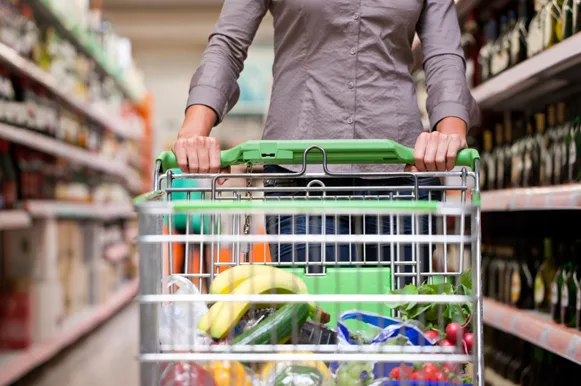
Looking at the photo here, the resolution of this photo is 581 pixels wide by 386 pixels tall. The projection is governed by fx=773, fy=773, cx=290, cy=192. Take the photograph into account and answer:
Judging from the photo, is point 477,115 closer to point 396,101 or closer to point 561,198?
point 396,101

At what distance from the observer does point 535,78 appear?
259cm

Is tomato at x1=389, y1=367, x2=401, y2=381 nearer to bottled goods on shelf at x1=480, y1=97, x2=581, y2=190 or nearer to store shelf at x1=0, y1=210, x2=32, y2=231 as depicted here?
bottled goods on shelf at x1=480, y1=97, x2=581, y2=190

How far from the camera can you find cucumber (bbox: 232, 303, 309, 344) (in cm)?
105

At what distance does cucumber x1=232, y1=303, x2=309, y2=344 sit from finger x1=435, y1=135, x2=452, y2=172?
0.36 metres

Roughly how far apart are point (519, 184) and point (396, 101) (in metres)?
1.60

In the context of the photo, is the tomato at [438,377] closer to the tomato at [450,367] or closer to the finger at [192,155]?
the tomato at [450,367]

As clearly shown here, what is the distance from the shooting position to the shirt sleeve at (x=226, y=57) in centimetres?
160

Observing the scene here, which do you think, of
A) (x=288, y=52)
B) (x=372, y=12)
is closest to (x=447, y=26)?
(x=372, y=12)

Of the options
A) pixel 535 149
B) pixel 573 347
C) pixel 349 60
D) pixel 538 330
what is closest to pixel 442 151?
pixel 349 60

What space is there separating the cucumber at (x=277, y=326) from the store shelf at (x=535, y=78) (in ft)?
4.43

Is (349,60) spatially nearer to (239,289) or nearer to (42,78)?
(239,289)

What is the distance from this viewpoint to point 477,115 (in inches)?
68.1

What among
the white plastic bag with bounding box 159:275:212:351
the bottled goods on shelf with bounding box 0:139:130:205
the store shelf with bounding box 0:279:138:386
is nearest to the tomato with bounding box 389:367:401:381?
the white plastic bag with bounding box 159:275:212:351

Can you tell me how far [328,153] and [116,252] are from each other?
6.15 m
